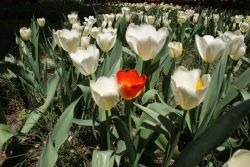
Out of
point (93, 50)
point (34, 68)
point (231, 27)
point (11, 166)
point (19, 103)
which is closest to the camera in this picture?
point (93, 50)

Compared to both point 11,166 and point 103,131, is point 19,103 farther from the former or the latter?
point 103,131

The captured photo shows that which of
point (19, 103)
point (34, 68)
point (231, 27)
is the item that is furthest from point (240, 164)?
point (231, 27)

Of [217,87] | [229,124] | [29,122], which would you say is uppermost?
[229,124]

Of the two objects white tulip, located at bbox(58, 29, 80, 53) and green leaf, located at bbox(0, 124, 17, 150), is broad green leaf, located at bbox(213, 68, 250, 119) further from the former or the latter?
green leaf, located at bbox(0, 124, 17, 150)

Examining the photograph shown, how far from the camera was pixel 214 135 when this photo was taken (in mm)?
1108

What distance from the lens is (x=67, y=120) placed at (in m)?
1.68

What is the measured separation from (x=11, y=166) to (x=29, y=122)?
0.93ft

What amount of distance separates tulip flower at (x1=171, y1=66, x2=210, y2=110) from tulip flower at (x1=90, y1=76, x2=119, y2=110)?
0.24 metres

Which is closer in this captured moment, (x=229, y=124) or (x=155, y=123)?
(x=229, y=124)

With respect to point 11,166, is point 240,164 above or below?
above

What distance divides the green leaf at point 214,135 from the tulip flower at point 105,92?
1.31ft

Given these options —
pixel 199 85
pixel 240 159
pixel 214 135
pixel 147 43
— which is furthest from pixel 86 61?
pixel 240 159

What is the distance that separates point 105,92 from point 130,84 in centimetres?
11

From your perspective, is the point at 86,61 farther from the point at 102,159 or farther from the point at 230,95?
the point at 230,95
